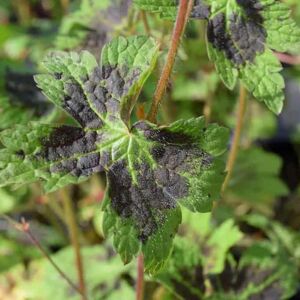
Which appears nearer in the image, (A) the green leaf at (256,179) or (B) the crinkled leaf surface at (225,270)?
(B) the crinkled leaf surface at (225,270)

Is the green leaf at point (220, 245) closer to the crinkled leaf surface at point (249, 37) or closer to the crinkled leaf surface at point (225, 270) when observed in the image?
the crinkled leaf surface at point (225, 270)

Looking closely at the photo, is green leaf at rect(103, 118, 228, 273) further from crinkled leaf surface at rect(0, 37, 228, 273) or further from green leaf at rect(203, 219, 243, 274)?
green leaf at rect(203, 219, 243, 274)

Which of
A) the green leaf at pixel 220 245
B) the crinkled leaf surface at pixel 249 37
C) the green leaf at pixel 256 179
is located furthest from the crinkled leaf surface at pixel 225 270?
the crinkled leaf surface at pixel 249 37

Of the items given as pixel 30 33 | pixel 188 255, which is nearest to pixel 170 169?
pixel 188 255

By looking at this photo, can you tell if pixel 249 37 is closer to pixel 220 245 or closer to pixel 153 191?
pixel 153 191

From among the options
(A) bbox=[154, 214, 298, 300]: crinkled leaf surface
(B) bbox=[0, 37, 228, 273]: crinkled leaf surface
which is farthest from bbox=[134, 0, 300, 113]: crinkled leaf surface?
(A) bbox=[154, 214, 298, 300]: crinkled leaf surface
